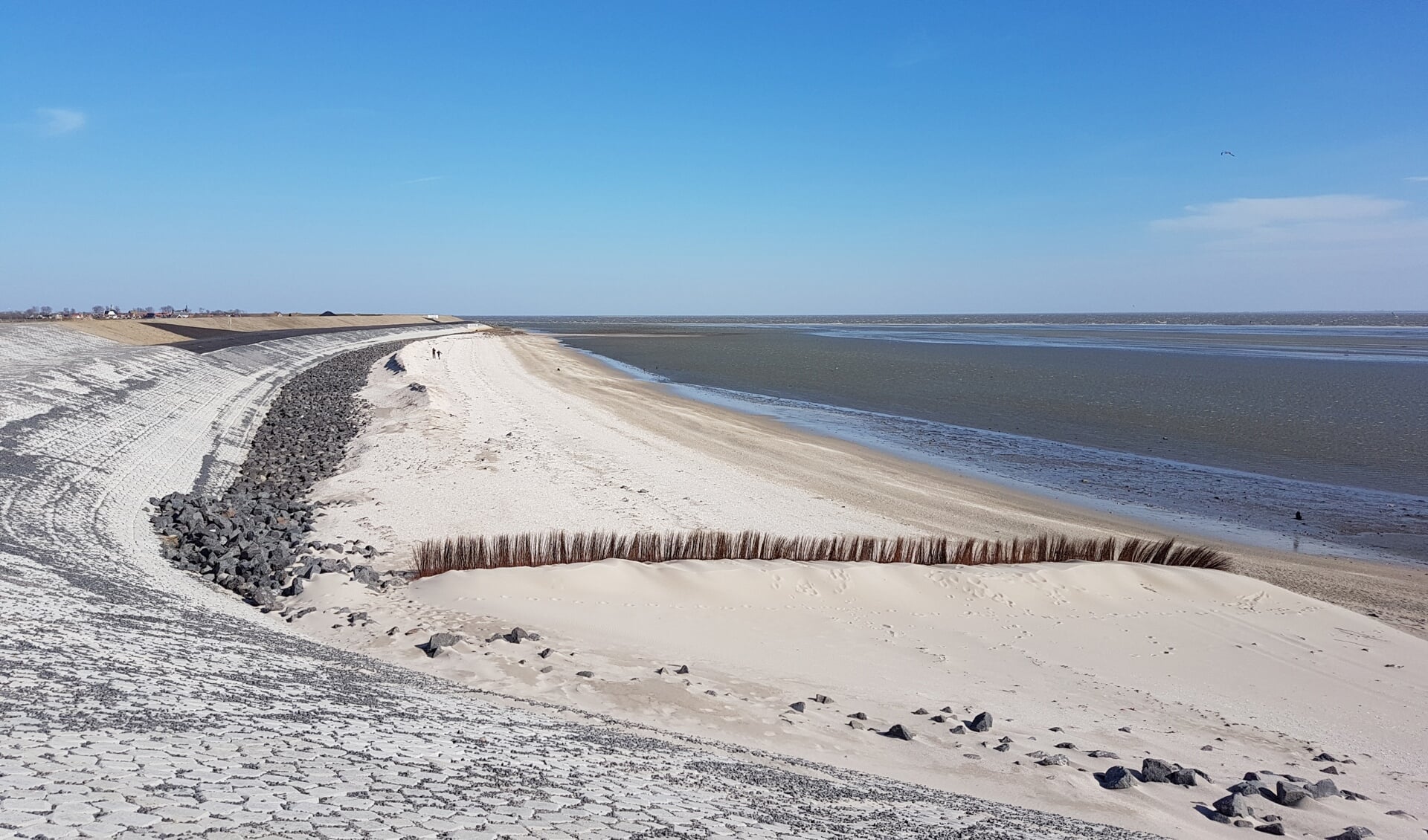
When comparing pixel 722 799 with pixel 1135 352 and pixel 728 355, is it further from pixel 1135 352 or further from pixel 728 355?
pixel 1135 352

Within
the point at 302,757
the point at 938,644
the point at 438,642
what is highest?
the point at 302,757

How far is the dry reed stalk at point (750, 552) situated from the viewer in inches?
474

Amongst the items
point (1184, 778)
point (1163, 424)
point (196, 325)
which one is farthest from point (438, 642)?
point (196, 325)

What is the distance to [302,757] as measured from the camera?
514 centimetres

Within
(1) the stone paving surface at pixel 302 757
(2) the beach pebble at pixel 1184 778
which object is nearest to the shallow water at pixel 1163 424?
(2) the beach pebble at pixel 1184 778

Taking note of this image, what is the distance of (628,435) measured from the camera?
2478 cm

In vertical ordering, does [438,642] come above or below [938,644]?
above

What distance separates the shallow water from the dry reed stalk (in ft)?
13.7

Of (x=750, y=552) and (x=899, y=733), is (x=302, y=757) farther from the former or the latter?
(x=750, y=552)

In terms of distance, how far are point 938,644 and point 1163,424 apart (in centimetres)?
2363

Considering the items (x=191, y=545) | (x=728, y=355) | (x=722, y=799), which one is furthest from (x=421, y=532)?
(x=728, y=355)

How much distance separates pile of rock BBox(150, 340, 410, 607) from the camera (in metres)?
11.3

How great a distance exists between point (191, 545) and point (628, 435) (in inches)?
519

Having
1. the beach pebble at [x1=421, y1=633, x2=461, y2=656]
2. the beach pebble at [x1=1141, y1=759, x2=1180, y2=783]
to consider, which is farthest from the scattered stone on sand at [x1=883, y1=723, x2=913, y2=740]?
the beach pebble at [x1=421, y1=633, x2=461, y2=656]
